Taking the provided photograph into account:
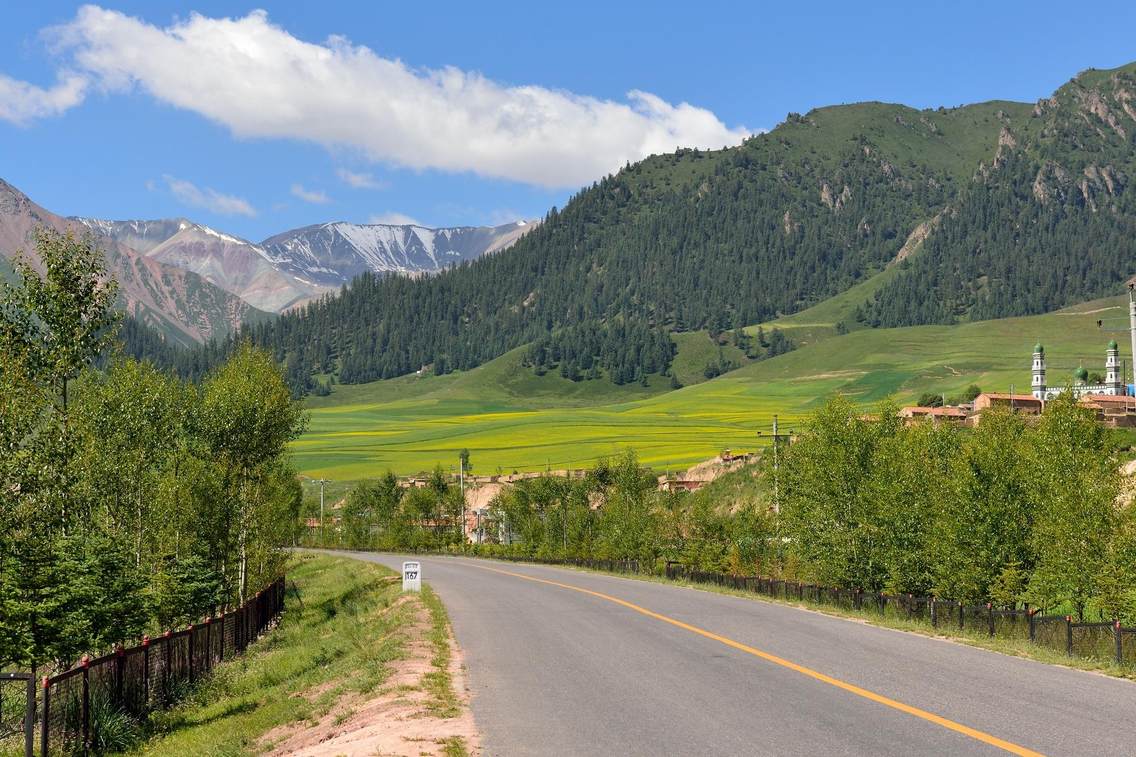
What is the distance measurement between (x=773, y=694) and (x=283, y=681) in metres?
17.2

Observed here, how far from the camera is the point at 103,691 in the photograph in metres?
21.1

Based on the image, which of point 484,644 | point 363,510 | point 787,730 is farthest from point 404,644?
point 363,510

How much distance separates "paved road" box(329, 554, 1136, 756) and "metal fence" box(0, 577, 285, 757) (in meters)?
7.39

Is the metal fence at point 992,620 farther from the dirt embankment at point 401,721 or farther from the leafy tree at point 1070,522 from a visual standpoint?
the dirt embankment at point 401,721

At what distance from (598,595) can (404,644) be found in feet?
57.4

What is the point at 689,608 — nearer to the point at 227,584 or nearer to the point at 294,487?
the point at 227,584

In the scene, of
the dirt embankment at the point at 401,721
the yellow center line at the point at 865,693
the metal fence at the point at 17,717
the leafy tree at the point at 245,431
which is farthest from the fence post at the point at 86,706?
the leafy tree at the point at 245,431

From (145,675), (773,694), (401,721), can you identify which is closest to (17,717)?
(145,675)

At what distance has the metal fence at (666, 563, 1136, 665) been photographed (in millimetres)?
25172

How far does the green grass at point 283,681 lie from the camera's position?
2102 cm

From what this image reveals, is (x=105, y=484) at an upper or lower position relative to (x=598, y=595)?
upper

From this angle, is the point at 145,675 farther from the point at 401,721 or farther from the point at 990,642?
the point at 990,642

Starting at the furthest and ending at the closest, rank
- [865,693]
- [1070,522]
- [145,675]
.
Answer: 1. [1070,522]
2. [145,675]
3. [865,693]

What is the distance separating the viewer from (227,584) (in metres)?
49.8
